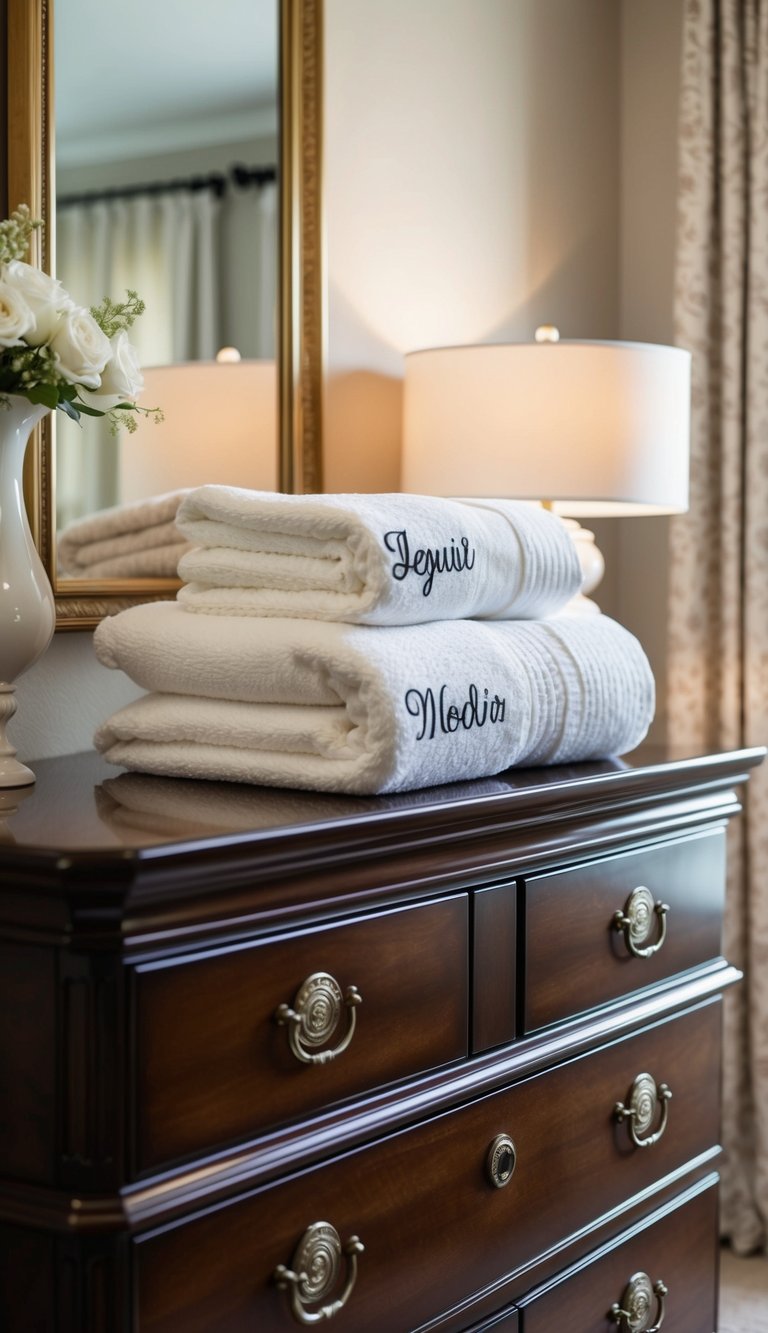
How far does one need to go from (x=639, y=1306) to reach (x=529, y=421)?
42.1 inches

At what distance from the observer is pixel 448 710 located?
1.11 meters

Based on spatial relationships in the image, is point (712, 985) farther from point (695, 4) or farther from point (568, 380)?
point (695, 4)

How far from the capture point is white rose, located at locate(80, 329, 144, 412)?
3.70 ft

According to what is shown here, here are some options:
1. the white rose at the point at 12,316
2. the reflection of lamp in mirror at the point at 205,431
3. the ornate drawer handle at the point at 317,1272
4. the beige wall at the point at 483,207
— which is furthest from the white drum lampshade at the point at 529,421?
the ornate drawer handle at the point at 317,1272

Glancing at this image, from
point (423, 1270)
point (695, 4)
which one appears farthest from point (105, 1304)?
point (695, 4)

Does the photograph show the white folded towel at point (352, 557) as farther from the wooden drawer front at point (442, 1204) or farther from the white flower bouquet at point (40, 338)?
the wooden drawer front at point (442, 1204)

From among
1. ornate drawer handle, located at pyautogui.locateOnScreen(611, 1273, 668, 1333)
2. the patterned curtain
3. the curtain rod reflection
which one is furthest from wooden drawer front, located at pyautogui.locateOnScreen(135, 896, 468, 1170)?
the patterned curtain

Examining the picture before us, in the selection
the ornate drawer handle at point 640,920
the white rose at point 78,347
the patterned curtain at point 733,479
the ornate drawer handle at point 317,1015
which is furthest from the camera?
the patterned curtain at point 733,479

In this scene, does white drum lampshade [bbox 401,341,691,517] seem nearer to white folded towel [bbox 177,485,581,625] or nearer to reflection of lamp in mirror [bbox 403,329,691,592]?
reflection of lamp in mirror [bbox 403,329,691,592]

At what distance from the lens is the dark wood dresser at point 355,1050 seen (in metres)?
0.85

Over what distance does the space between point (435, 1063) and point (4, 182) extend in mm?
913

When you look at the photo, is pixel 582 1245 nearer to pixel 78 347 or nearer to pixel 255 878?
pixel 255 878

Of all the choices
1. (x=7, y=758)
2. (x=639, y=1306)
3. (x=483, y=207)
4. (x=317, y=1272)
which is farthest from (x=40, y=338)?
(x=483, y=207)

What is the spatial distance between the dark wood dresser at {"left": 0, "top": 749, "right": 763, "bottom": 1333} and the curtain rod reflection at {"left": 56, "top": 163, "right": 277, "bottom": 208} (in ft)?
1.89
